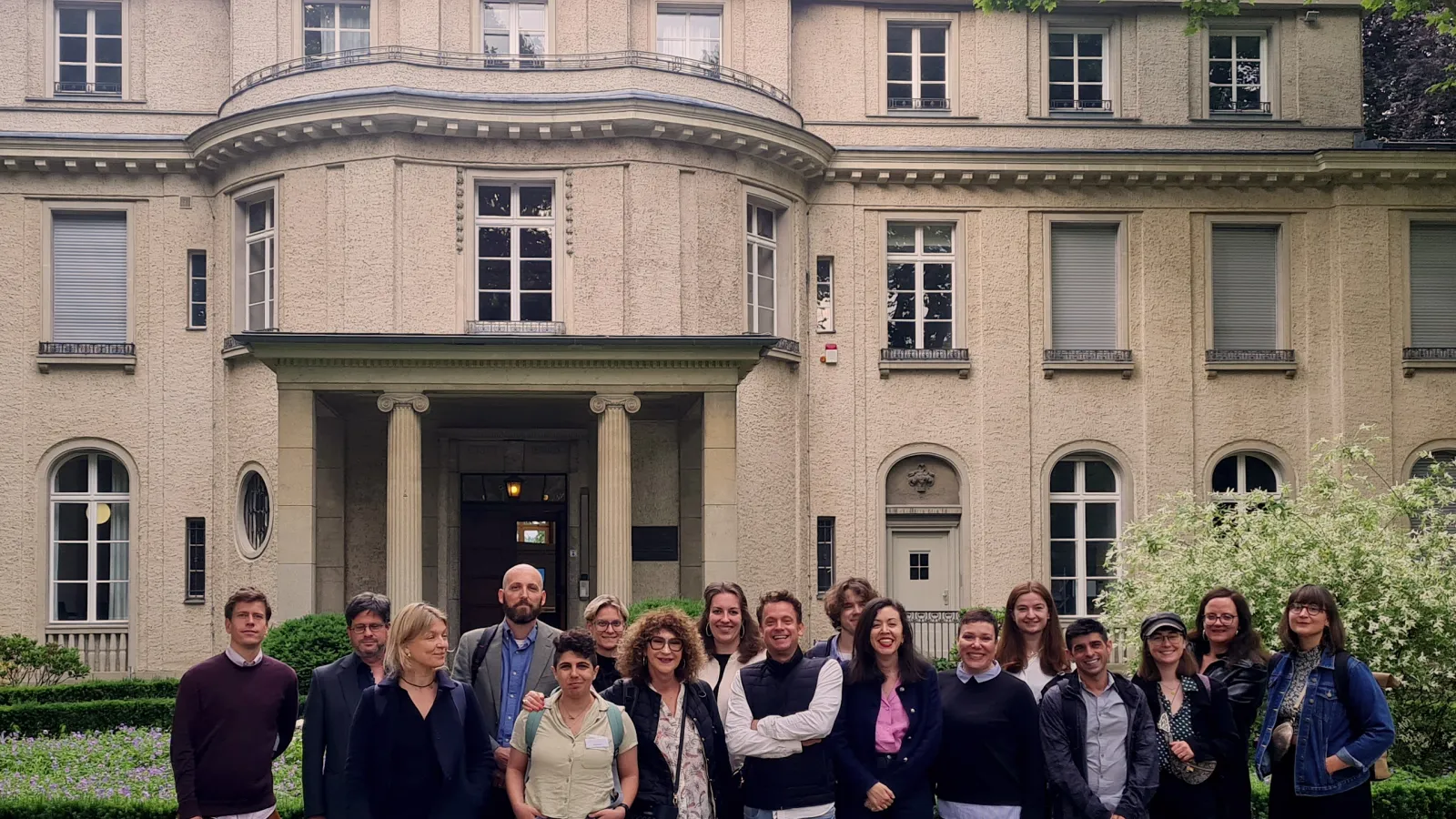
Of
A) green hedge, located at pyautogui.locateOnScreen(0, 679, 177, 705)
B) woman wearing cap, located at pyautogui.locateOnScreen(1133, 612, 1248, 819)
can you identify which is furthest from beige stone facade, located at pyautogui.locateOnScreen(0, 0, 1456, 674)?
woman wearing cap, located at pyautogui.locateOnScreen(1133, 612, 1248, 819)

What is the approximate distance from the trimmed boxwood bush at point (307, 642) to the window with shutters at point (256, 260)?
5.99 meters

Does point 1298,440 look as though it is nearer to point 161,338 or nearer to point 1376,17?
point 1376,17

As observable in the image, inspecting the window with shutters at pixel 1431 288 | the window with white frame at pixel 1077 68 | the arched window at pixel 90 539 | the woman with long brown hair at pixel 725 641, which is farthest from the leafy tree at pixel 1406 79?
the woman with long brown hair at pixel 725 641

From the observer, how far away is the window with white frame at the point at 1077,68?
24844 mm

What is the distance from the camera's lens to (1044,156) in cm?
2380

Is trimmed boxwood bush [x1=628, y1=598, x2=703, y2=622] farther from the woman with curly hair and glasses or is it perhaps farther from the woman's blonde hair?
the woman's blonde hair

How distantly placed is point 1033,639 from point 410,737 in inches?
139

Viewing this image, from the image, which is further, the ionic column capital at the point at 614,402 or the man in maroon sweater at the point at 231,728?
the ionic column capital at the point at 614,402

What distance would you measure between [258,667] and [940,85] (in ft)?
63.1

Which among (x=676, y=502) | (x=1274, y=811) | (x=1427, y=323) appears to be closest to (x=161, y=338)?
(x=676, y=502)

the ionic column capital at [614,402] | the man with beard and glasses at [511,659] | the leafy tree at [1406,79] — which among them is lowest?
the man with beard and glasses at [511,659]

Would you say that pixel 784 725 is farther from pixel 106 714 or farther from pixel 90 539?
pixel 90 539

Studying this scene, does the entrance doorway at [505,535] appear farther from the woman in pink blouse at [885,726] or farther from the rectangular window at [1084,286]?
the woman in pink blouse at [885,726]

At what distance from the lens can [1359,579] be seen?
44.2ft
